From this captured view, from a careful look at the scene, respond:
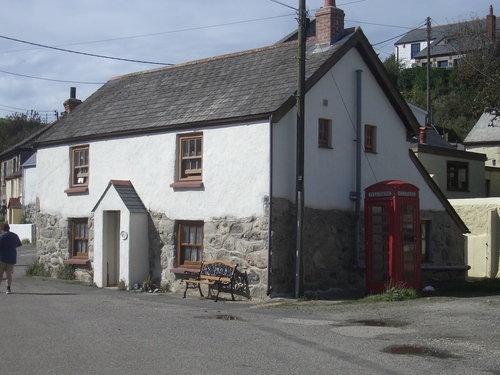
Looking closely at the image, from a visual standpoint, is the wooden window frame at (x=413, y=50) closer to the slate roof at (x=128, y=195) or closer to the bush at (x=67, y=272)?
the bush at (x=67, y=272)

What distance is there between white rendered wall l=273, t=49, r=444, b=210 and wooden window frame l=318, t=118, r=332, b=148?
0.11 meters

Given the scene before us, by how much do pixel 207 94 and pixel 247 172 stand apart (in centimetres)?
365

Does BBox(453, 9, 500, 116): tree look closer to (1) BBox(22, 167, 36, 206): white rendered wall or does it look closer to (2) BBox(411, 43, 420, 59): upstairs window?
(2) BBox(411, 43, 420, 59): upstairs window

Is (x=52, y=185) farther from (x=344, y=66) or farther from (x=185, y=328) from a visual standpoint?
(x=185, y=328)

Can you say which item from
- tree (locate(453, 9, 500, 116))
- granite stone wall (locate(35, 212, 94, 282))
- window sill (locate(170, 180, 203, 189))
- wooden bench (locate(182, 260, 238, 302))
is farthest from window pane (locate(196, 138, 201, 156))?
tree (locate(453, 9, 500, 116))

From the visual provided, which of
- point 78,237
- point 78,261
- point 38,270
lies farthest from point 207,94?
point 38,270

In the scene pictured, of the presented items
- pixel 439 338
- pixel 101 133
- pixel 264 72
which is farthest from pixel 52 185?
pixel 439 338

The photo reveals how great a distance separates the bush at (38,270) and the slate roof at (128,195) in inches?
174

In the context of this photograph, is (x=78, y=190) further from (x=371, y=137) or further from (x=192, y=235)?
(x=371, y=137)

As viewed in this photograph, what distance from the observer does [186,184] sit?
19203 mm

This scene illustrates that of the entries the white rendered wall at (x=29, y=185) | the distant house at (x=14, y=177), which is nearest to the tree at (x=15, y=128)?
the distant house at (x=14, y=177)

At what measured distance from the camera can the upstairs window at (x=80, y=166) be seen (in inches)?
909

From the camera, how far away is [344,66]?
64.2 ft

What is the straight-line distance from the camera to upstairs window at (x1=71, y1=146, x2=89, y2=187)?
75.8 feet
